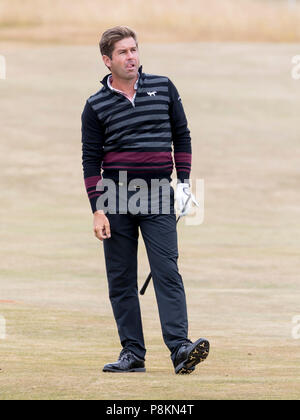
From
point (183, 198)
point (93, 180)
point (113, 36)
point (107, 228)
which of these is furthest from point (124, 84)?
point (107, 228)

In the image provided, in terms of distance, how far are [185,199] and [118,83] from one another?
2.83 ft

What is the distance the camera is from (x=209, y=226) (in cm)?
1967

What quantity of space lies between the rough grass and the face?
3605 centimetres

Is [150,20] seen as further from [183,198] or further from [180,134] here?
[183,198]

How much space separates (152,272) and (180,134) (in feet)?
3.01

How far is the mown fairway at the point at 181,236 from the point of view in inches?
283

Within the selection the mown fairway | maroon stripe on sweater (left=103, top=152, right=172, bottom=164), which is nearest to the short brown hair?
maroon stripe on sweater (left=103, top=152, right=172, bottom=164)

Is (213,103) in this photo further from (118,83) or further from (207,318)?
(118,83)

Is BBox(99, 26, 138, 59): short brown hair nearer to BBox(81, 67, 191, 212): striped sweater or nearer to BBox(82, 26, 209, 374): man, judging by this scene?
BBox(82, 26, 209, 374): man

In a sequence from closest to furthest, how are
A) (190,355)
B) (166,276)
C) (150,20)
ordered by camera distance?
1. (190,355)
2. (166,276)
3. (150,20)

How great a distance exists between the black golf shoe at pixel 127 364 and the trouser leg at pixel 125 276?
0.15ft

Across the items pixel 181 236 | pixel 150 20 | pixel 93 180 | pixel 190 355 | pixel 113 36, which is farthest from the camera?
pixel 150 20

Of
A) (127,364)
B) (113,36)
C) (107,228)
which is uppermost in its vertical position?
(113,36)

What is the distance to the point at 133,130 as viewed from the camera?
23.9ft
